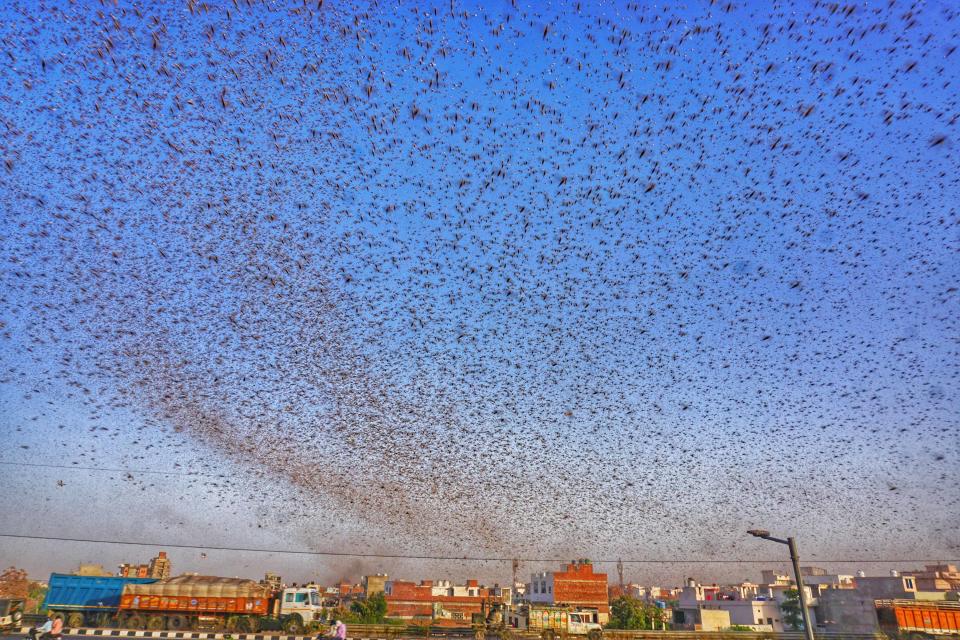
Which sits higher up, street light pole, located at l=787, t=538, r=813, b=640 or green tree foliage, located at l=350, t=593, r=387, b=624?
street light pole, located at l=787, t=538, r=813, b=640

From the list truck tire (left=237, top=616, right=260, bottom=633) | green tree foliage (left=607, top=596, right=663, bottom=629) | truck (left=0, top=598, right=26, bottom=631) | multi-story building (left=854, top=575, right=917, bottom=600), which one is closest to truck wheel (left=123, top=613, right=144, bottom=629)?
truck tire (left=237, top=616, right=260, bottom=633)

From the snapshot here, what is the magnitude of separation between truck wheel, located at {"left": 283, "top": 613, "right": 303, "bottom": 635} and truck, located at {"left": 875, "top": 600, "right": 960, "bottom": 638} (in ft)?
109

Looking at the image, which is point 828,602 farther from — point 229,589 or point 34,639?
point 34,639

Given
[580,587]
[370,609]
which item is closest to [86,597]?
[370,609]

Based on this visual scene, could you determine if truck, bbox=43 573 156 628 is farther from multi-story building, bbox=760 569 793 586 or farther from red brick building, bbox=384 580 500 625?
multi-story building, bbox=760 569 793 586

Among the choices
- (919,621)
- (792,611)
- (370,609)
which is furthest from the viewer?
(792,611)

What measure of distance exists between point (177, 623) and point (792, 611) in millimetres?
60428

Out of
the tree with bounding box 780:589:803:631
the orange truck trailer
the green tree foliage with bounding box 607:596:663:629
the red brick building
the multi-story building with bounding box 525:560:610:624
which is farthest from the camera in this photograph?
the multi-story building with bounding box 525:560:610:624

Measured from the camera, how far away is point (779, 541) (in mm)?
22094

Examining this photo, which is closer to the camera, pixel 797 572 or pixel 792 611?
pixel 797 572

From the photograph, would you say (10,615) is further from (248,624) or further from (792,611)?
(792,611)

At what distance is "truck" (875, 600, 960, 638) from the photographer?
35406 mm

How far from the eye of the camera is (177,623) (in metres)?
31.5

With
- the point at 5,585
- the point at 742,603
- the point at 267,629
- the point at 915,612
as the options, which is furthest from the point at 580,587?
the point at 5,585
